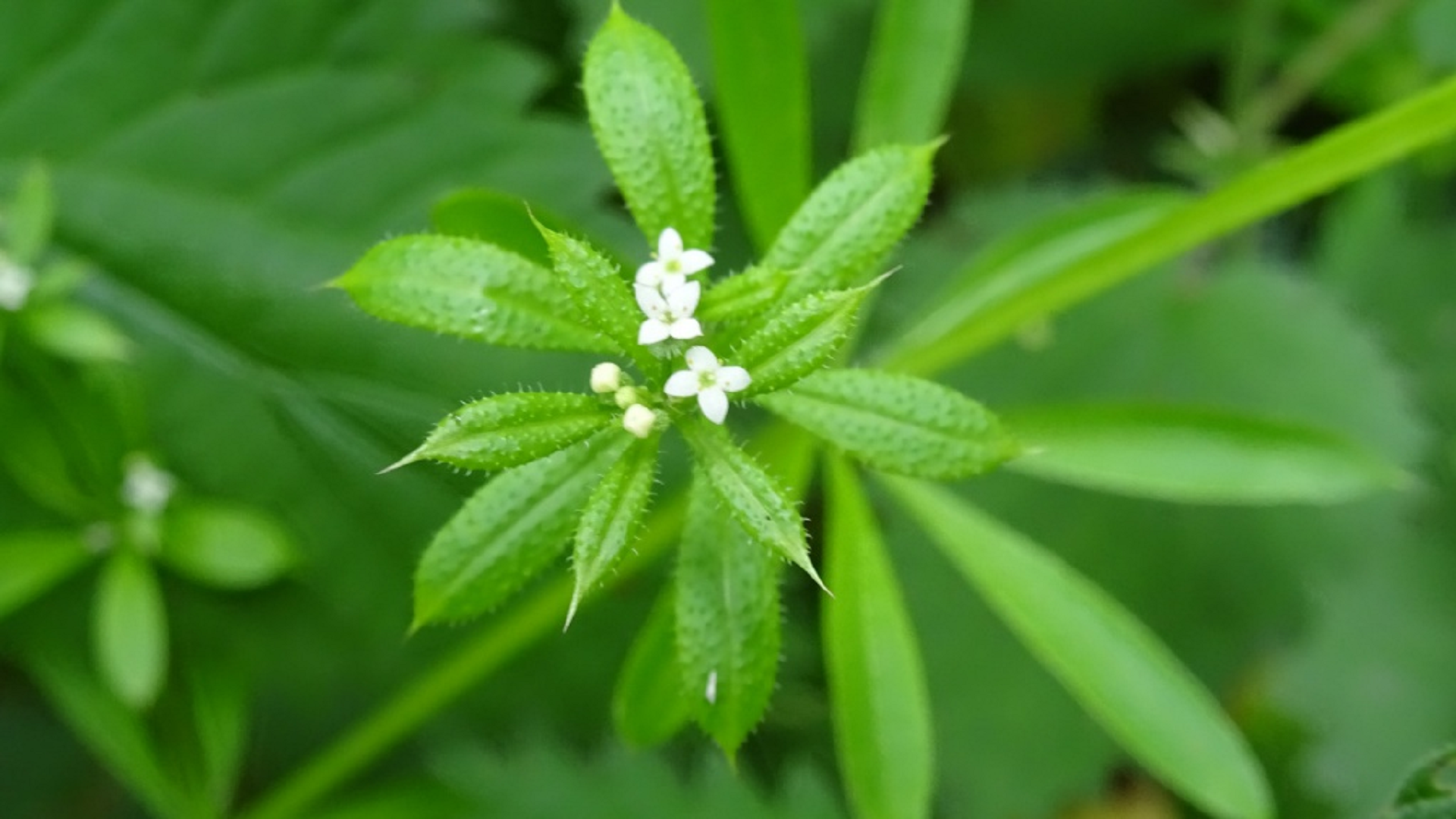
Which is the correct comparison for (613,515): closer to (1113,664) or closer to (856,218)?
(856,218)

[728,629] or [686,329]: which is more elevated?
[686,329]

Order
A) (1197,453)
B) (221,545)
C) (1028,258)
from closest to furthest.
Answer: (1197,453) < (1028,258) < (221,545)

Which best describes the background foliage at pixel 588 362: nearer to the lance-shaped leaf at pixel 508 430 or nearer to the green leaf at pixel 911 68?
the green leaf at pixel 911 68

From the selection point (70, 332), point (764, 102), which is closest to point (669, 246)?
point (764, 102)

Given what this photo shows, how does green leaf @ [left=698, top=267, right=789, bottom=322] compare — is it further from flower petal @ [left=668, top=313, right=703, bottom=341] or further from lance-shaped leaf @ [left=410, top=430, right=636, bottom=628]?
lance-shaped leaf @ [left=410, top=430, right=636, bottom=628]

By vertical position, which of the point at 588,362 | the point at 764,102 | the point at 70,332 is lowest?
the point at 70,332

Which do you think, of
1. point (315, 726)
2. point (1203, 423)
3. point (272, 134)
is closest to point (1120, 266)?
point (1203, 423)

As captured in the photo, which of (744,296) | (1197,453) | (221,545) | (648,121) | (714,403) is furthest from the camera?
(221,545)
